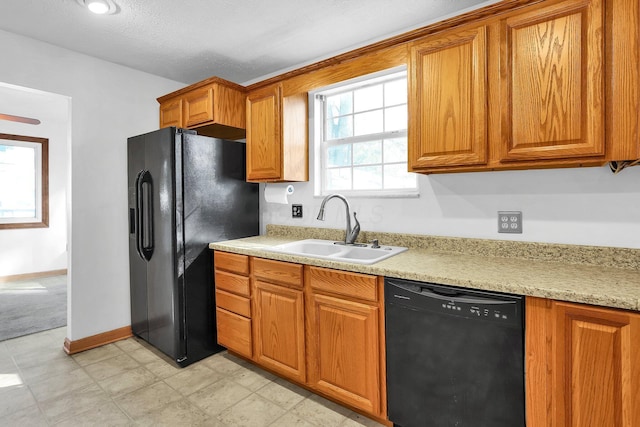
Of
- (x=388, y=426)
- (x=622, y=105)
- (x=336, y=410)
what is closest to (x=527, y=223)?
(x=622, y=105)

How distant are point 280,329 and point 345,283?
622mm

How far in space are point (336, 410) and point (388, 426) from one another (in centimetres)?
30

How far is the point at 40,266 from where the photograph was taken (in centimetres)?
521

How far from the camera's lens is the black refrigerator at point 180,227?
239cm

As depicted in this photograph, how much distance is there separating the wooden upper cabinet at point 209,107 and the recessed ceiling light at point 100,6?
78 centimetres

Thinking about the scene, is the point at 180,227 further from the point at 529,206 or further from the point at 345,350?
the point at 529,206

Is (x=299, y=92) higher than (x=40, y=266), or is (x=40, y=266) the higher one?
(x=299, y=92)

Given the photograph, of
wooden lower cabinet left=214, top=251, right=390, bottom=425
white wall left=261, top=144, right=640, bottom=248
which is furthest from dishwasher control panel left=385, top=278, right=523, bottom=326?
white wall left=261, top=144, right=640, bottom=248

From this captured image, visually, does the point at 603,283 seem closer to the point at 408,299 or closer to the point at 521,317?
the point at 521,317

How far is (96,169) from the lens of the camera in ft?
9.10

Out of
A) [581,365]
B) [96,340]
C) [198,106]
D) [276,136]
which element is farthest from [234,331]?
[581,365]

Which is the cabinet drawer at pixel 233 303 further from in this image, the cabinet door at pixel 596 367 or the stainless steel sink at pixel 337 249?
the cabinet door at pixel 596 367

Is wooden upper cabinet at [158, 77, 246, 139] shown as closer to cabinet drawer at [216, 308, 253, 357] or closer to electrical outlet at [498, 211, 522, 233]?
cabinet drawer at [216, 308, 253, 357]

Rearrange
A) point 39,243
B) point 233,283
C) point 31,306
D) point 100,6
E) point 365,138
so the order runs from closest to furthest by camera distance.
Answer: point 100,6 → point 233,283 → point 365,138 → point 31,306 → point 39,243
